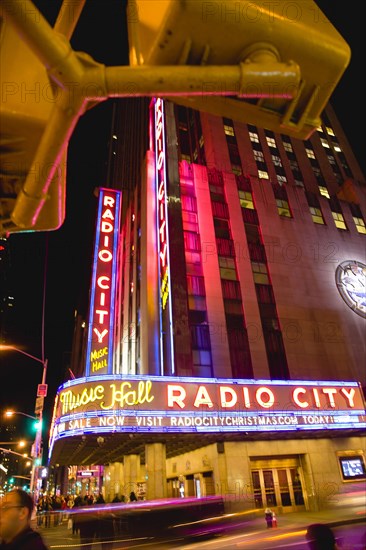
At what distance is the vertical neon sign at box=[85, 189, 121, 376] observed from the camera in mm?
20469

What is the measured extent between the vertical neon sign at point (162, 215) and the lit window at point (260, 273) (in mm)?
7188

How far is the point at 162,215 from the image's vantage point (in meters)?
26.2

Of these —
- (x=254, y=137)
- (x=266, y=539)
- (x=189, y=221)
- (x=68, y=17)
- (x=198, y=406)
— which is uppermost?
(x=254, y=137)

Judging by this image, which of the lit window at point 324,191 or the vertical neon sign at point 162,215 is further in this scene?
the lit window at point 324,191

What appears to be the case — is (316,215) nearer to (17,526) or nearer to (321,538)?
(321,538)

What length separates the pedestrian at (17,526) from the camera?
2543 mm

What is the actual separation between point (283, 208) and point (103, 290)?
18023 mm

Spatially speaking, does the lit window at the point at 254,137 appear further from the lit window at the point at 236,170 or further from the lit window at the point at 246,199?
the lit window at the point at 246,199

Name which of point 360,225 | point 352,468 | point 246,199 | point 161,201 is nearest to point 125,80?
point 352,468

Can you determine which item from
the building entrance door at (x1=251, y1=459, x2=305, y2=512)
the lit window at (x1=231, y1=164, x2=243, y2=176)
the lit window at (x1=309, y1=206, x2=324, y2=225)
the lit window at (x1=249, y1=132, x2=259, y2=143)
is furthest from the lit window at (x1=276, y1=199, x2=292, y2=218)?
the building entrance door at (x1=251, y1=459, x2=305, y2=512)

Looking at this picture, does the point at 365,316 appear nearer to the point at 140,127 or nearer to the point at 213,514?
the point at 213,514

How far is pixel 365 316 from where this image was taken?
29078mm

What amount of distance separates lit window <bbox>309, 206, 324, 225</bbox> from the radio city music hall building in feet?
0.76

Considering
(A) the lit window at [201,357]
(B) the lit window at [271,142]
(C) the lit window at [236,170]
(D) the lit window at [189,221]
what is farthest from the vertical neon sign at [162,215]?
(B) the lit window at [271,142]
